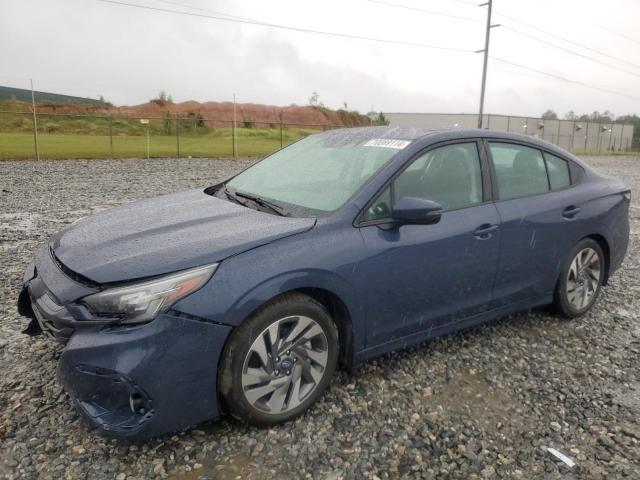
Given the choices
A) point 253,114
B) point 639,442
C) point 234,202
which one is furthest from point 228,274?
point 253,114

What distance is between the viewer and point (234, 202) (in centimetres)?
335

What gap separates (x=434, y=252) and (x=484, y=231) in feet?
1.56

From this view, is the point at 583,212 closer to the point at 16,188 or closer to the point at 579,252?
the point at 579,252

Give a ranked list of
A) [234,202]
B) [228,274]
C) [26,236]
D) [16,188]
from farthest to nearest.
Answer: [16,188] < [26,236] < [234,202] < [228,274]

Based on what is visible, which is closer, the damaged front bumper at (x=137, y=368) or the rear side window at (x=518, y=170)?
the damaged front bumper at (x=137, y=368)

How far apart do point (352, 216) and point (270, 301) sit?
70cm

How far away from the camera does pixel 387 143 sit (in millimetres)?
3391

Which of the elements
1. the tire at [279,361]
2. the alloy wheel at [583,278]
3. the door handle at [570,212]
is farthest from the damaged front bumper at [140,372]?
the alloy wheel at [583,278]

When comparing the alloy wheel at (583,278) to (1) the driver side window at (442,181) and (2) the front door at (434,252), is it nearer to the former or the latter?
(2) the front door at (434,252)

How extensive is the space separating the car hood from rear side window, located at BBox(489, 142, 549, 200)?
Result: 161 cm

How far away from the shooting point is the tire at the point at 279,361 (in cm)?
244

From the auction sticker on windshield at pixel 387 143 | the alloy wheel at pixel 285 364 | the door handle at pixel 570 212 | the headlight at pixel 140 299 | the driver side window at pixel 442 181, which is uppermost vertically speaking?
the auction sticker on windshield at pixel 387 143

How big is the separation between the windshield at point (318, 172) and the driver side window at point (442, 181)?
6.6 inches

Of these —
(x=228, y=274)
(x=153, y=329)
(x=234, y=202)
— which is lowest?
(x=153, y=329)
